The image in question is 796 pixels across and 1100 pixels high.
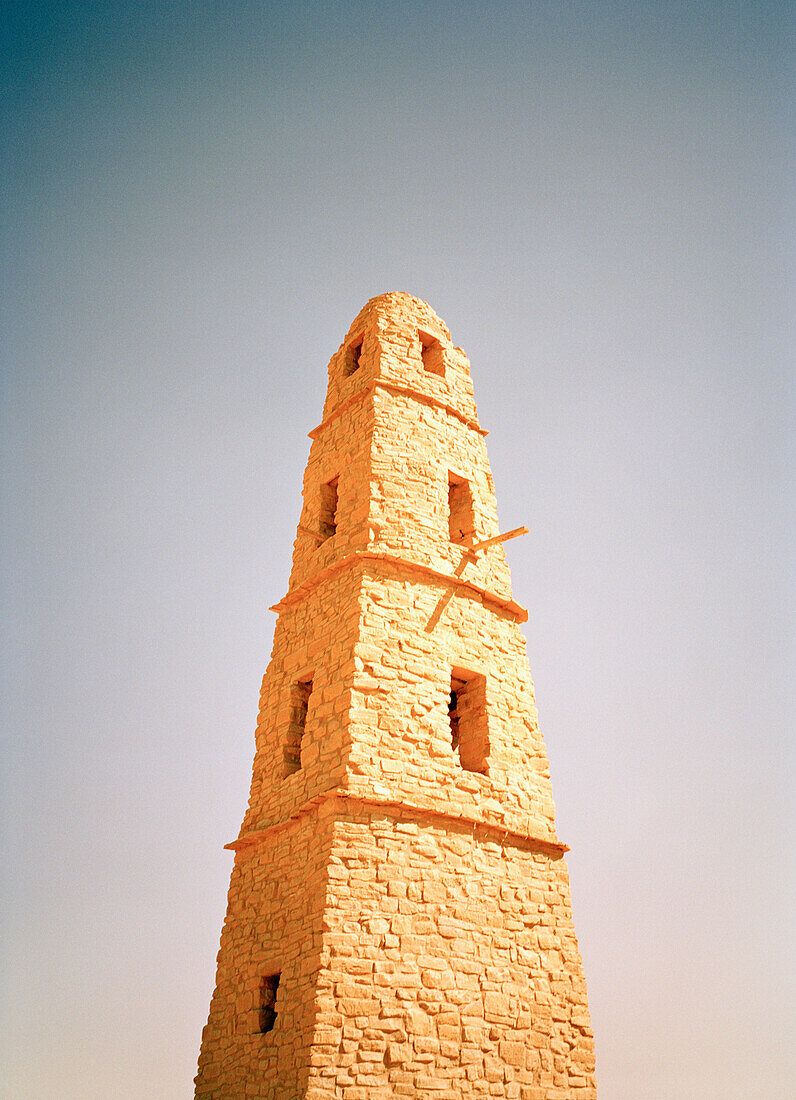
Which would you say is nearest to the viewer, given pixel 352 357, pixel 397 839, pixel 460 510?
pixel 397 839

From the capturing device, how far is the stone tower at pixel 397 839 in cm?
887

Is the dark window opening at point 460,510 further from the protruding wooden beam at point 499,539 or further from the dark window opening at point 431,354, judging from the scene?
the dark window opening at point 431,354

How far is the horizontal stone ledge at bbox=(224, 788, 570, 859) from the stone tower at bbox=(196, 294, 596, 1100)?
3 centimetres

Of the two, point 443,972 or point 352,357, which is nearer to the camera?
point 443,972

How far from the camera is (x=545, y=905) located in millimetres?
10828

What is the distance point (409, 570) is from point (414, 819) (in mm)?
3950

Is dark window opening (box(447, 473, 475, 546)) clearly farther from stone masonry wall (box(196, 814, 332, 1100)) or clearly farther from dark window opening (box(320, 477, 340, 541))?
stone masonry wall (box(196, 814, 332, 1100))

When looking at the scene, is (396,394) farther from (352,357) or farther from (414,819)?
(414,819)

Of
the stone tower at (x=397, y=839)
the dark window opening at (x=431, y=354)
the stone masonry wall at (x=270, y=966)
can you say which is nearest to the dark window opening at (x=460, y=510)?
the stone tower at (x=397, y=839)

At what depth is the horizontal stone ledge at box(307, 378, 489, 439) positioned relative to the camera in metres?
15.1

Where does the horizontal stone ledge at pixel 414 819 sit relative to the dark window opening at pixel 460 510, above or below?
below

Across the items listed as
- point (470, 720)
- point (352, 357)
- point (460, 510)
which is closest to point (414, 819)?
point (470, 720)

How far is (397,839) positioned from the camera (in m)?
9.85

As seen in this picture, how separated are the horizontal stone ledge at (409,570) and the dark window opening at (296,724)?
1619mm
